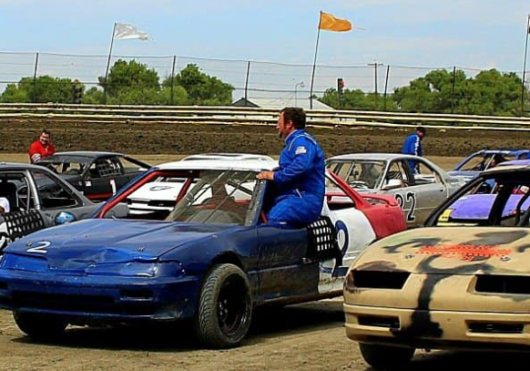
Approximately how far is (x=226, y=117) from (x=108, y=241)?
3498 centimetres

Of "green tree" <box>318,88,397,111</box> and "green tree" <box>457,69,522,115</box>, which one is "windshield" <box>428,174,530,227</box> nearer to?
"green tree" <box>318,88,397,111</box>

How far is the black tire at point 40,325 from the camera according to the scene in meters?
8.73

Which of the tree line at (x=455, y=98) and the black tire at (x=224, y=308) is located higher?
the tree line at (x=455, y=98)

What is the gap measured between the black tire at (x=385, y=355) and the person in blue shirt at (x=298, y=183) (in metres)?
1.88

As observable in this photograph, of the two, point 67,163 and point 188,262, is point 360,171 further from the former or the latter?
point 188,262

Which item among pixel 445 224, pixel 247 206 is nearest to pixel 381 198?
pixel 247 206

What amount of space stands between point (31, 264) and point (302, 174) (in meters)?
2.32

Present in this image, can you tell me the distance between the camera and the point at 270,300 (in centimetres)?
903

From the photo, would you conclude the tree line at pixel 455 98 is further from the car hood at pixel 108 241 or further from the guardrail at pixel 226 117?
the car hood at pixel 108 241

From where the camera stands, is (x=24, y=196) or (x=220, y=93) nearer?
(x=24, y=196)

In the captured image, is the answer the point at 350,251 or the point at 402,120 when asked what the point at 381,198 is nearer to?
the point at 350,251

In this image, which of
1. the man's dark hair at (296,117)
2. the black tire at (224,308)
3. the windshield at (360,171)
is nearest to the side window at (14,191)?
the man's dark hair at (296,117)

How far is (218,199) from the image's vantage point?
30.7 ft

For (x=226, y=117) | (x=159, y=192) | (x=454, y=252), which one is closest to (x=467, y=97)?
(x=226, y=117)
